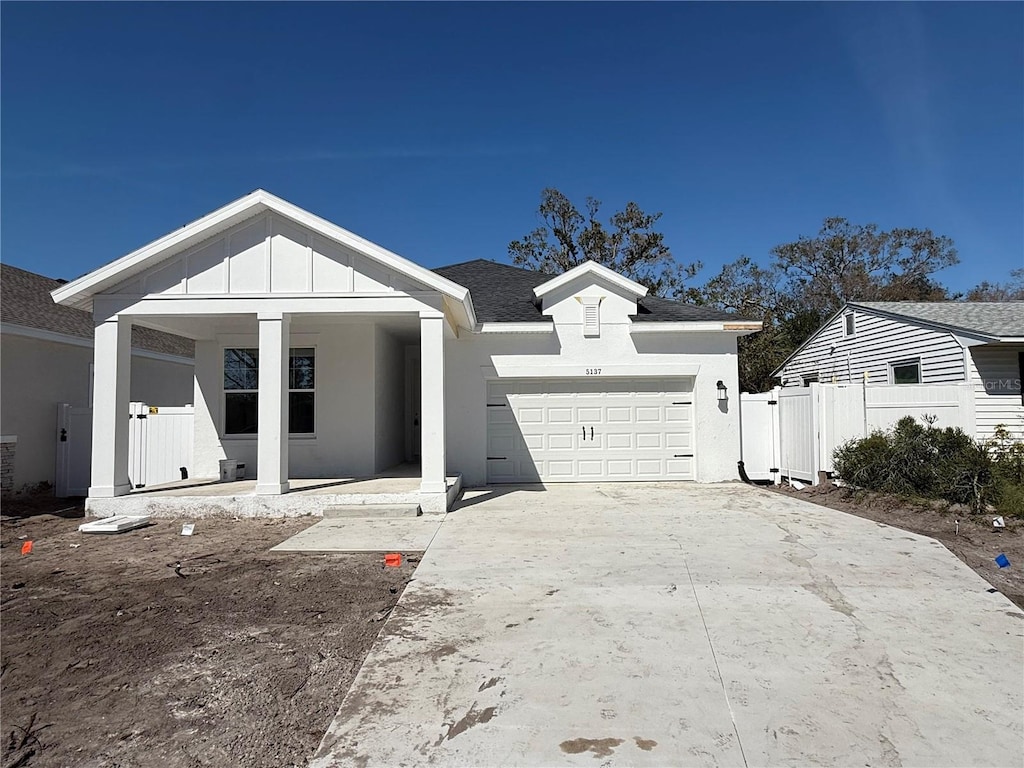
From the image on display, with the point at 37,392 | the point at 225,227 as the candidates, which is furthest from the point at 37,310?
the point at 225,227

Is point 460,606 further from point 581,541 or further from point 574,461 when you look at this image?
point 574,461

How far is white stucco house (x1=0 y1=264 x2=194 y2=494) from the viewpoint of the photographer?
1063cm

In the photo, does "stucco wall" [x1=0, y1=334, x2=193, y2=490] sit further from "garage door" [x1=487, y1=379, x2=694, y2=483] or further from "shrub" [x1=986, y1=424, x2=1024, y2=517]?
"shrub" [x1=986, y1=424, x2=1024, y2=517]

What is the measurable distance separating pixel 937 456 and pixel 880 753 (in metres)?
8.20

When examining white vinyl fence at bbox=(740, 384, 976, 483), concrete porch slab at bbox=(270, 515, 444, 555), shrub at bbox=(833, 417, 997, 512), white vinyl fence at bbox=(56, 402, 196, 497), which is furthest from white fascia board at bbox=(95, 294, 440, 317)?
shrub at bbox=(833, 417, 997, 512)

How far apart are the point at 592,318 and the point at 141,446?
9086 mm

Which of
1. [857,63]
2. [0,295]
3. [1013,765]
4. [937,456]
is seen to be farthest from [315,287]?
[857,63]

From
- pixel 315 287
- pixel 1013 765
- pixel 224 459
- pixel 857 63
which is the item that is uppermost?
pixel 857 63

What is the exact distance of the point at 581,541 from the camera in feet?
22.4

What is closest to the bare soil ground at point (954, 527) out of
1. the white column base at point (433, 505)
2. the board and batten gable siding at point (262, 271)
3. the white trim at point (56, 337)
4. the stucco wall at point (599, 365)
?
the stucco wall at point (599, 365)

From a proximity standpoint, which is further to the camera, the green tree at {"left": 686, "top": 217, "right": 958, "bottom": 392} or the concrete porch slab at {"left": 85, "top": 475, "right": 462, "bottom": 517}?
the green tree at {"left": 686, "top": 217, "right": 958, "bottom": 392}

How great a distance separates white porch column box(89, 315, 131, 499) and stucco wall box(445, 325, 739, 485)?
543 centimetres

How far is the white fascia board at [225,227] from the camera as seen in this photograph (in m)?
8.73

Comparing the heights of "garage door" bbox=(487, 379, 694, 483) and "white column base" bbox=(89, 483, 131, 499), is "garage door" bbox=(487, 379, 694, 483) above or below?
above
